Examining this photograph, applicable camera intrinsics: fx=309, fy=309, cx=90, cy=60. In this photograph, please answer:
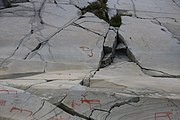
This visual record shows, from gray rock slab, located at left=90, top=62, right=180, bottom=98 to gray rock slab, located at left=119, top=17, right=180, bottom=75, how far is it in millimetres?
318

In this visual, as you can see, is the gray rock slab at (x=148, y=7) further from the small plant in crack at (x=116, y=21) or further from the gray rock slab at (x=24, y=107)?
the gray rock slab at (x=24, y=107)

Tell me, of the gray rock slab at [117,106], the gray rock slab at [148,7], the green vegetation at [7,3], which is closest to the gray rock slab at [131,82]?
the gray rock slab at [117,106]

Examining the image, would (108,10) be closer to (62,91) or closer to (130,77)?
(130,77)

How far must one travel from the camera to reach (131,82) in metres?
2.69

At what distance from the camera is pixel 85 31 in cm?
428

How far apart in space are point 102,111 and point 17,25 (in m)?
2.64

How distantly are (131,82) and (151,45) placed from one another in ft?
4.78

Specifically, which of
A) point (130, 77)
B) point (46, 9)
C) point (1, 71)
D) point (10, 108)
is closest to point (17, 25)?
point (46, 9)

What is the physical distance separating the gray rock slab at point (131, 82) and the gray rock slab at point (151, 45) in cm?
32

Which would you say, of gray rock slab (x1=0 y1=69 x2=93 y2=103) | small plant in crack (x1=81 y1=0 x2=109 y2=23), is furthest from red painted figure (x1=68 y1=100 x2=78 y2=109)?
small plant in crack (x1=81 y1=0 x2=109 y2=23)

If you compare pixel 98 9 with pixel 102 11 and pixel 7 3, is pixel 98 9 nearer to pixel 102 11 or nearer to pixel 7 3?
pixel 102 11

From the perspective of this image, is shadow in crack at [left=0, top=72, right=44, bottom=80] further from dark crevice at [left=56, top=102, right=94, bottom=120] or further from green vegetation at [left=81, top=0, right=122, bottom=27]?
green vegetation at [left=81, top=0, right=122, bottom=27]

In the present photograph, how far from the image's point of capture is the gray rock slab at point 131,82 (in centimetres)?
244

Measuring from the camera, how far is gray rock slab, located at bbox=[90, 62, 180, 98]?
2438 millimetres
